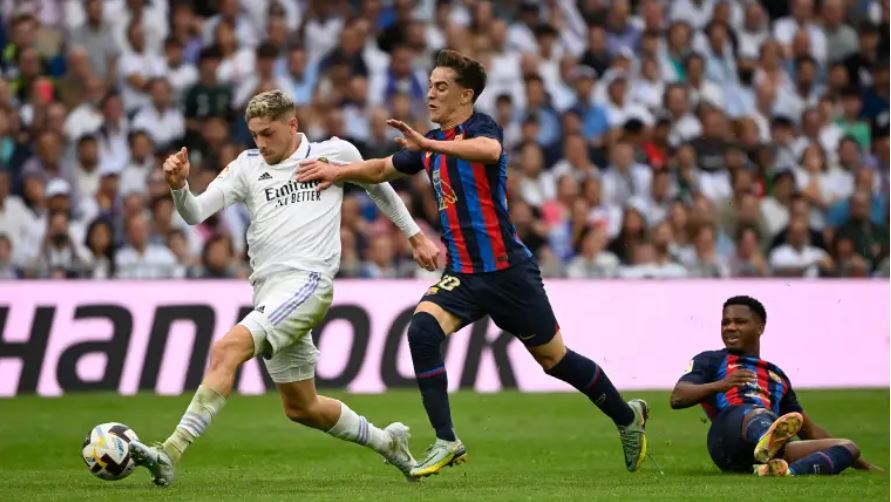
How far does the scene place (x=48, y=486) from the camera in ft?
30.9

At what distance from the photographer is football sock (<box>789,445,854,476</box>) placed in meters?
9.85

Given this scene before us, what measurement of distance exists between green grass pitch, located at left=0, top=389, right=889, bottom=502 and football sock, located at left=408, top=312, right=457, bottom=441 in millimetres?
352

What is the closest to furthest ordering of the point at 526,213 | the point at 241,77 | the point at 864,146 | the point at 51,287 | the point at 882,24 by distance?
the point at 51,287 < the point at 526,213 < the point at 241,77 < the point at 864,146 < the point at 882,24

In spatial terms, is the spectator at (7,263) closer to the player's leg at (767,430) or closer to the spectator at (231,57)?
the spectator at (231,57)

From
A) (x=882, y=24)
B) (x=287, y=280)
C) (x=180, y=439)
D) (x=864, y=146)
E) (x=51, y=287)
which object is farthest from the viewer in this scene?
(x=882, y=24)

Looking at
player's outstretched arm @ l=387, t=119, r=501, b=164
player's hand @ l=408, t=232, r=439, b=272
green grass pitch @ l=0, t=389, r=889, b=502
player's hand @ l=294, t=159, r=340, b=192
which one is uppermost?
player's outstretched arm @ l=387, t=119, r=501, b=164

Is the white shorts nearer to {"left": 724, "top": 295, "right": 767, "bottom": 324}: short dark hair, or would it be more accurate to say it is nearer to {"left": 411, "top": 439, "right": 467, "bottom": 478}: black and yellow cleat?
{"left": 411, "top": 439, "right": 467, "bottom": 478}: black and yellow cleat

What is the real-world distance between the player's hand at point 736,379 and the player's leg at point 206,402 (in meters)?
2.80

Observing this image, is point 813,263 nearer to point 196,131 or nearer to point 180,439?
point 196,131

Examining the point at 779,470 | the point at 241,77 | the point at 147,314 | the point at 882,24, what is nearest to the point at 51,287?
the point at 147,314

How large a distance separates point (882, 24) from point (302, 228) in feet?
53.3

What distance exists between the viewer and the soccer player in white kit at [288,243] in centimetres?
948

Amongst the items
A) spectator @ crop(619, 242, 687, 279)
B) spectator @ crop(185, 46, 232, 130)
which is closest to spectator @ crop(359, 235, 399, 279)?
spectator @ crop(619, 242, 687, 279)

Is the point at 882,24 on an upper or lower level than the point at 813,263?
upper
